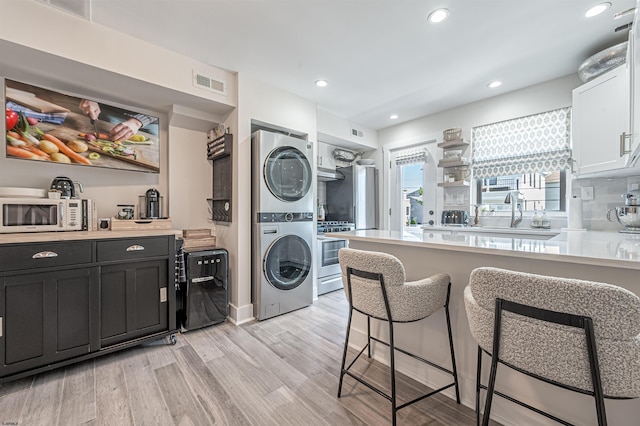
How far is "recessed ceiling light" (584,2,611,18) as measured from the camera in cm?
189

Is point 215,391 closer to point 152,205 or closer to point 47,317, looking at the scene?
point 47,317

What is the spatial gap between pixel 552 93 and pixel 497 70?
80cm

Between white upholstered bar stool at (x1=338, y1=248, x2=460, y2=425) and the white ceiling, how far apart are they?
69.8 inches

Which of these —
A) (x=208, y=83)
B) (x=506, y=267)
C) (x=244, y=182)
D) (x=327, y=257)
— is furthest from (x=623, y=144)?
(x=208, y=83)

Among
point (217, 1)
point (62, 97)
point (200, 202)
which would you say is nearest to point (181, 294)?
point (200, 202)

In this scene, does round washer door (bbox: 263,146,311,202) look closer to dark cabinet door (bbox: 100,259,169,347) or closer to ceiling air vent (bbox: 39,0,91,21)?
dark cabinet door (bbox: 100,259,169,347)

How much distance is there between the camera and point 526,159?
3.21 m

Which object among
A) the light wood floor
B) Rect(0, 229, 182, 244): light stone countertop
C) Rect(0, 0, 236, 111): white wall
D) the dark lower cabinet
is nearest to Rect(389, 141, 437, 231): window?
the light wood floor

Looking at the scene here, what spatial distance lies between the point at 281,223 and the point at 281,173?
1.83ft

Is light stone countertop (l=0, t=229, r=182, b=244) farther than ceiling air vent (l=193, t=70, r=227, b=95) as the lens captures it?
No

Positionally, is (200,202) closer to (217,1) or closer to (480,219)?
(217,1)

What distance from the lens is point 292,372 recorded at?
6.31 feet

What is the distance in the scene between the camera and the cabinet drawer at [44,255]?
5.51ft

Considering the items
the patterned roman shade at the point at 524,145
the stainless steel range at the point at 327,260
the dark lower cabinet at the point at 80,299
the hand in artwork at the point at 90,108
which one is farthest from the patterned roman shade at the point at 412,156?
the hand in artwork at the point at 90,108
